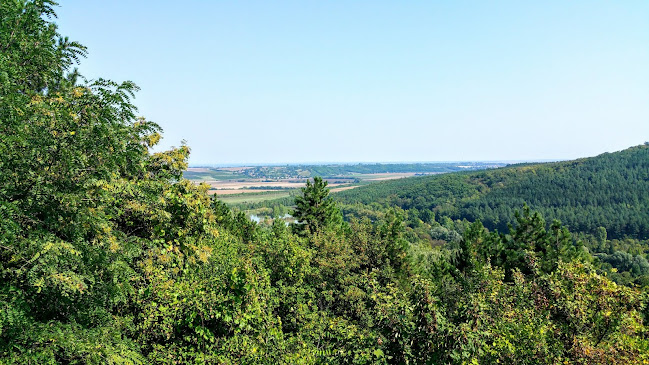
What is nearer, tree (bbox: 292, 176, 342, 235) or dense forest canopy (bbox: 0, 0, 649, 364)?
dense forest canopy (bbox: 0, 0, 649, 364)

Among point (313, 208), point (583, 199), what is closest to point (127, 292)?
point (313, 208)

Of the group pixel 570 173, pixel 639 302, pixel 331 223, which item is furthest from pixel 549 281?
pixel 570 173

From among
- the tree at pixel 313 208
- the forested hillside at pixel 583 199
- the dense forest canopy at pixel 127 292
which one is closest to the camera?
the dense forest canopy at pixel 127 292

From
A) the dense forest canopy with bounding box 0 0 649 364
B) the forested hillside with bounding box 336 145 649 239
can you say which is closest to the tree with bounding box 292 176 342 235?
the dense forest canopy with bounding box 0 0 649 364

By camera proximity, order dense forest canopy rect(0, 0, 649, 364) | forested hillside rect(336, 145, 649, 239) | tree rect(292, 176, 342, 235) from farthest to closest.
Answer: forested hillside rect(336, 145, 649, 239), tree rect(292, 176, 342, 235), dense forest canopy rect(0, 0, 649, 364)

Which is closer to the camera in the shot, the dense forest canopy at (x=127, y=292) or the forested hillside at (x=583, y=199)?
the dense forest canopy at (x=127, y=292)

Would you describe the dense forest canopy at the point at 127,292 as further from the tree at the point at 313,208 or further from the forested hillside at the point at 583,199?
the forested hillside at the point at 583,199

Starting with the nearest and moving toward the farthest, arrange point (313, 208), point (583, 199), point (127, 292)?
point (127, 292), point (313, 208), point (583, 199)

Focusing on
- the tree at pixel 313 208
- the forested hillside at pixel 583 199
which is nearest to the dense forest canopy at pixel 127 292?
the tree at pixel 313 208

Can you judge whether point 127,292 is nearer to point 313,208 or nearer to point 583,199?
point 313,208

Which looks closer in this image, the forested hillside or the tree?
the tree

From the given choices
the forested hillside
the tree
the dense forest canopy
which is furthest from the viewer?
the forested hillside

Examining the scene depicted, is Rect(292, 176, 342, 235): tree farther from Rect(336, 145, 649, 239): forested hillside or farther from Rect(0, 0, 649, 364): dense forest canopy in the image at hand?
Rect(336, 145, 649, 239): forested hillside

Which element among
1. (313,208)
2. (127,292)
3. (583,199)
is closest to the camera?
(127,292)
